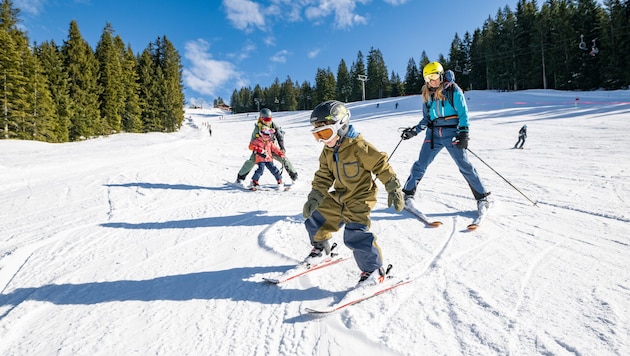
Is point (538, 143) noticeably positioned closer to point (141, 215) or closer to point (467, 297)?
point (467, 297)

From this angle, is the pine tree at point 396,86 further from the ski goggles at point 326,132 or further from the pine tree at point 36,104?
the ski goggles at point 326,132

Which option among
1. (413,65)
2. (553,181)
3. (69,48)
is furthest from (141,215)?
(413,65)

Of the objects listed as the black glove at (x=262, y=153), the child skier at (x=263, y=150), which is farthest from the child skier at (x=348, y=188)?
the black glove at (x=262, y=153)

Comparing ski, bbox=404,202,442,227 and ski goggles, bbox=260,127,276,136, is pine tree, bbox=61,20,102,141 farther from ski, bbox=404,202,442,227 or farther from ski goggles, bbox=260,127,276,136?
ski, bbox=404,202,442,227

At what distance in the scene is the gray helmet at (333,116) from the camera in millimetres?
2547

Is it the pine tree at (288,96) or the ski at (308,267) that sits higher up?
the pine tree at (288,96)

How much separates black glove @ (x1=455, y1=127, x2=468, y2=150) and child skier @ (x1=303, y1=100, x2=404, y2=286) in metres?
1.85

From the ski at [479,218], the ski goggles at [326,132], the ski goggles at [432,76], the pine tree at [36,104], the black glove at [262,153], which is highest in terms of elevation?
the pine tree at [36,104]

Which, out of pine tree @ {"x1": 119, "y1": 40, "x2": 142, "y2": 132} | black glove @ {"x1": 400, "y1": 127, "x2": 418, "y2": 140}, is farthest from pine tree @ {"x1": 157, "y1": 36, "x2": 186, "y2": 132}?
black glove @ {"x1": 400, "y1": 127, "x2": 418, "y2": 140}

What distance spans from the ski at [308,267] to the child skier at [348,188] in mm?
218

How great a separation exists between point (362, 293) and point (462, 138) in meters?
2.57

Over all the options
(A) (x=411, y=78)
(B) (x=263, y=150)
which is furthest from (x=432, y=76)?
(A) (x=411, y=78)

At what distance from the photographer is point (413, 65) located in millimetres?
73188

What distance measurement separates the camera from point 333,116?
2553 millimetres
